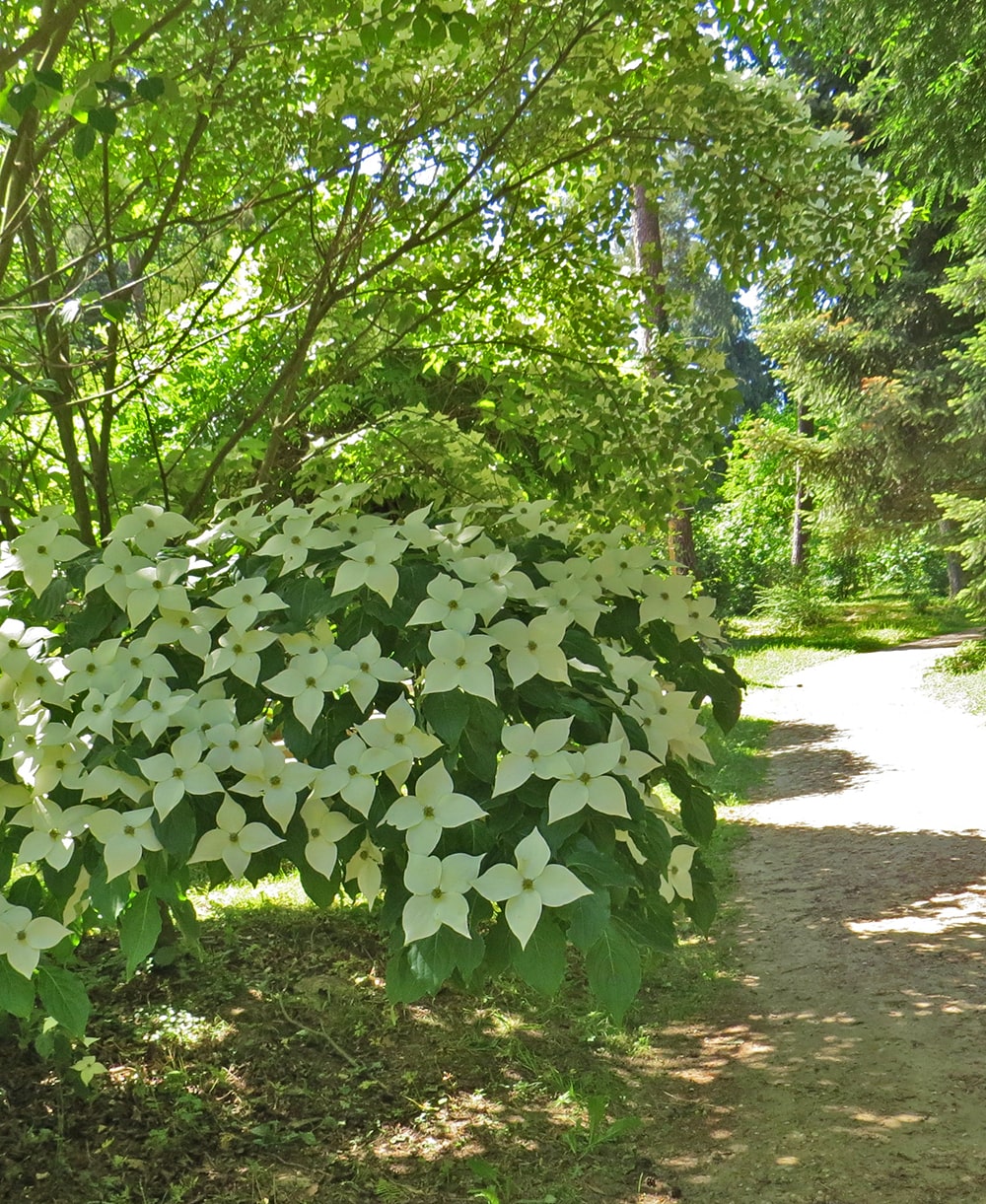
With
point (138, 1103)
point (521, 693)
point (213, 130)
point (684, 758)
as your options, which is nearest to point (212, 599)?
point (521, 693)

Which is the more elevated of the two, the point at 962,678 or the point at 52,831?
the point at 52,831

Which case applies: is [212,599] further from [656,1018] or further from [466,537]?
[656,1018]

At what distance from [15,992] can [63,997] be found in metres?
0.10

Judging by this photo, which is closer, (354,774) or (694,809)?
(354,774)

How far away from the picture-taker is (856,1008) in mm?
3744

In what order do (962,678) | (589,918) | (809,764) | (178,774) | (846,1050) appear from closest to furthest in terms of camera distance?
(589,918) → (178,774) → (846,1050) → (809,764) → (962,678)

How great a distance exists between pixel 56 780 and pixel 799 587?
69.0 ft

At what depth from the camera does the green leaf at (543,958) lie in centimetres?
145

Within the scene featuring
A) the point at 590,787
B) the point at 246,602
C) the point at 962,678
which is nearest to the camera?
the point at 590,787

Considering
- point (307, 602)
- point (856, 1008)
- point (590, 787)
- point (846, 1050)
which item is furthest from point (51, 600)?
point (856, 1008)

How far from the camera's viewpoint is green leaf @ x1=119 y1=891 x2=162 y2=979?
1641mm

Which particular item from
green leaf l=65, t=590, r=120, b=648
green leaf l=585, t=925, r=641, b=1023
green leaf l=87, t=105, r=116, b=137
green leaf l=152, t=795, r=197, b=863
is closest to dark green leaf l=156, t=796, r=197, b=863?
green leaf l=152, t=795, r=197, b=863

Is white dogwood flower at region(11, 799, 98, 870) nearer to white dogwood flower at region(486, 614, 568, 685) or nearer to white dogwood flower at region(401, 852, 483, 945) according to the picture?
white dogwood flower at region(401, 852, 483, 945)

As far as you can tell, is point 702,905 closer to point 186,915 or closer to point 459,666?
point 459,666
